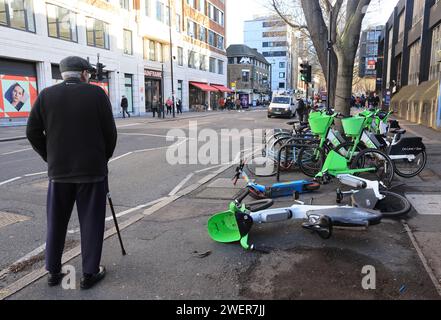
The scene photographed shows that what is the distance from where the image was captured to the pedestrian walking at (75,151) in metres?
3.13

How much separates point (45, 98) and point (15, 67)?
22.0 metres

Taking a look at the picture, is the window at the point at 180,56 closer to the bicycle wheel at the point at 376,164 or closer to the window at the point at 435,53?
the window at the point at 435,53

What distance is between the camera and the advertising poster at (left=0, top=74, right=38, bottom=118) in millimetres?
20859

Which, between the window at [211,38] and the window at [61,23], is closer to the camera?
the window at [61,23]

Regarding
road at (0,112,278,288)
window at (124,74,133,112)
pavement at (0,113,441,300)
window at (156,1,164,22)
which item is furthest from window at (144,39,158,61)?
pavement at (0,113,441,300)

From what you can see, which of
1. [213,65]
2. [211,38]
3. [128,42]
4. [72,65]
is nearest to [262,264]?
[72,65]

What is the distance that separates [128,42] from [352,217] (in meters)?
31.5

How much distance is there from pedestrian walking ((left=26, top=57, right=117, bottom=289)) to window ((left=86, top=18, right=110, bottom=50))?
26.6 meters

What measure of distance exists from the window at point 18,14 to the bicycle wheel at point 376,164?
21070 millimetres

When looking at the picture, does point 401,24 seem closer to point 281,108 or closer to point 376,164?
point 281,108

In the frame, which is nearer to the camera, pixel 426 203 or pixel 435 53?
pixel 426 203

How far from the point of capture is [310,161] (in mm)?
7562

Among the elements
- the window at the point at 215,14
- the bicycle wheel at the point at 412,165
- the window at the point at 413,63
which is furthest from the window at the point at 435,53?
the window at the point at 215,14

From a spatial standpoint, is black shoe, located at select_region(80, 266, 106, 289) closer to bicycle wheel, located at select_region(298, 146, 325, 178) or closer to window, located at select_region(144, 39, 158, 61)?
bicycle wheel, located at select_region(298, 146, 325, 178)
